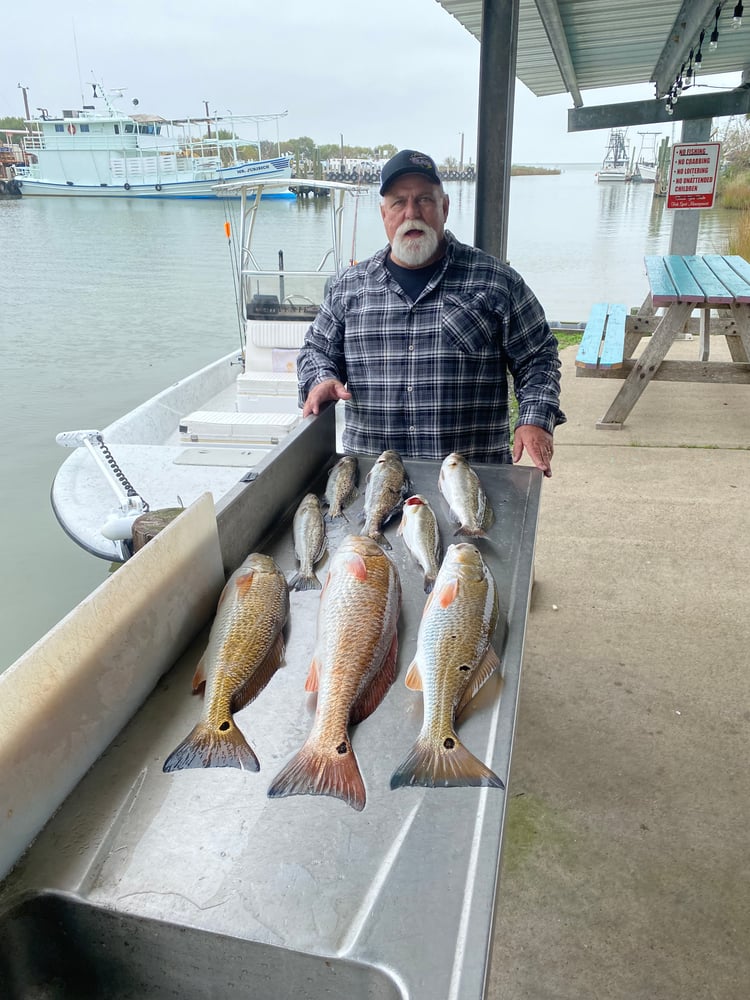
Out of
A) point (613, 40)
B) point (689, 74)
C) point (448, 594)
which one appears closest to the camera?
point (448, 594)

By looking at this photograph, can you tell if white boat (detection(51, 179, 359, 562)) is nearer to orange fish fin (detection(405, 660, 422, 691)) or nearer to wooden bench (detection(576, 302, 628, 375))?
orange fish fin (detection(405, 660, 422, 691))

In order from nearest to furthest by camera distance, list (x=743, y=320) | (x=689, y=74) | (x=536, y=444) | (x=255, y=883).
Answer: (x=255, y=883), (x=536, y=444), (x=743, y=320), (x=689, y=74)

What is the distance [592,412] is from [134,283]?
20.7m

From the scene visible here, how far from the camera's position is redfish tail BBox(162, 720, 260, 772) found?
3.82 ft

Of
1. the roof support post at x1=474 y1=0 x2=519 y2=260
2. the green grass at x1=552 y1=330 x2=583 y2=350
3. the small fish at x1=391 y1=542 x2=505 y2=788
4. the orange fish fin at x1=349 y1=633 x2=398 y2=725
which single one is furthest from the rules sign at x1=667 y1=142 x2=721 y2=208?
the orange fish fin at x1=349 y1=633 x2=398 y2=725

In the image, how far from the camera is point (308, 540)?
1859mm

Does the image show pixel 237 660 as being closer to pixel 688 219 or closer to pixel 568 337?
pixel 688 219

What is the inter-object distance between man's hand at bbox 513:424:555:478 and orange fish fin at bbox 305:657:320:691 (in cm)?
131

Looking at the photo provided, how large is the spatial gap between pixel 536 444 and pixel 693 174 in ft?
22.2

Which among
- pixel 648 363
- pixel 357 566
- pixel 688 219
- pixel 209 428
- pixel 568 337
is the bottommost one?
pixel 209 428

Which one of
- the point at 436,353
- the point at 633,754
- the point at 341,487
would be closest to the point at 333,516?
the point at 341,487

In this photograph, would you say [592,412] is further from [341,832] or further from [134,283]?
[134,283]

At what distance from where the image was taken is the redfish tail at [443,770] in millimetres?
1117

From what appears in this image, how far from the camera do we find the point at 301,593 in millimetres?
1692
